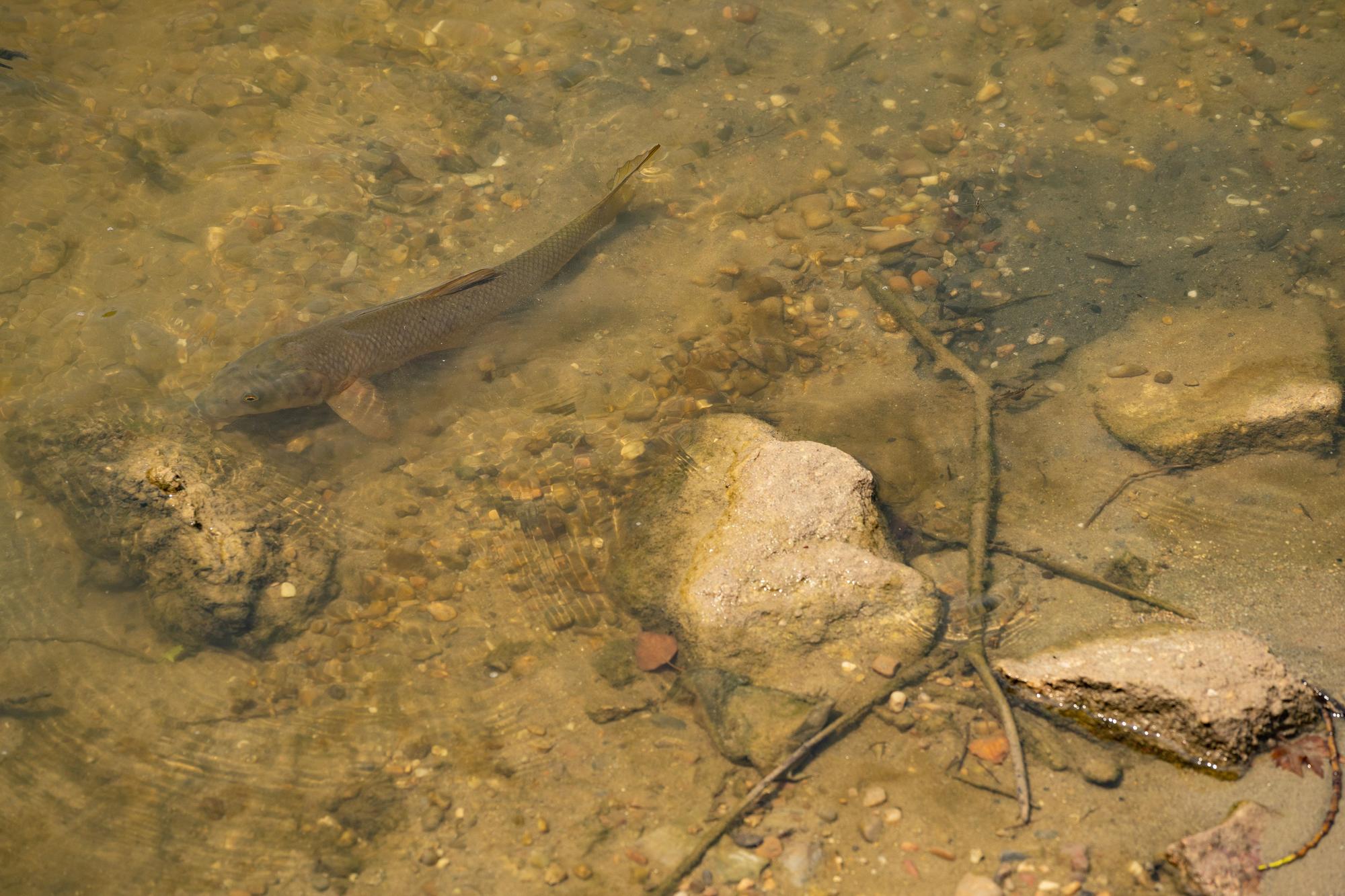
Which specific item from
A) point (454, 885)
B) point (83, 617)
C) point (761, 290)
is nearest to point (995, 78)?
point (761, 290)

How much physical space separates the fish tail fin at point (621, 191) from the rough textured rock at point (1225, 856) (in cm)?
526

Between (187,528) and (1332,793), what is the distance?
18.9 feet

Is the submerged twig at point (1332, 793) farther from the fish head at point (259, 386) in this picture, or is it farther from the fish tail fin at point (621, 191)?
the fish head at point (259, 386)

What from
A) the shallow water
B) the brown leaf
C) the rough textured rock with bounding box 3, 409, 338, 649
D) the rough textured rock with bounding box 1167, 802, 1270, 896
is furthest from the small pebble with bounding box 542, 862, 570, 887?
the rough textured rock with bounding box 1167, 802, 1270, 896

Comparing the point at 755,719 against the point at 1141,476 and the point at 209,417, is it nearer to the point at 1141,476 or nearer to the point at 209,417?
the point at 1141,476

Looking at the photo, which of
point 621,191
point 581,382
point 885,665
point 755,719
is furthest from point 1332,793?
point 621,191

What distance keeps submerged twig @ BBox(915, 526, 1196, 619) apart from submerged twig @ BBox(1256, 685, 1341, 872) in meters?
0.62

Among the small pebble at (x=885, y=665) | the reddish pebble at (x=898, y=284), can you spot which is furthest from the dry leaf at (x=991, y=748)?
the reddish pebble at (x=898, y=284)

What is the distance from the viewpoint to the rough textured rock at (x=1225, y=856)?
308 cm

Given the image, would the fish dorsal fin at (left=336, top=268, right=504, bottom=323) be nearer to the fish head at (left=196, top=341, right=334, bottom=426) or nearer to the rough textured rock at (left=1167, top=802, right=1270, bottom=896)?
the fish head at (left=196, top=341, right=334, bottom=426)

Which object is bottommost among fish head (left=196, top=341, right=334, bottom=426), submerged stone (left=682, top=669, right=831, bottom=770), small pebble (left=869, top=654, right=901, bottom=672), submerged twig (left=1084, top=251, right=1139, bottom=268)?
submerged stone (left=682, top=669, right=831, bottom=770)

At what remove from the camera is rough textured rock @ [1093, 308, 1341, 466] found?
4582mm

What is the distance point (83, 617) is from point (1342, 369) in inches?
301

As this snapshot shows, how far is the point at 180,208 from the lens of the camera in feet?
21.5
